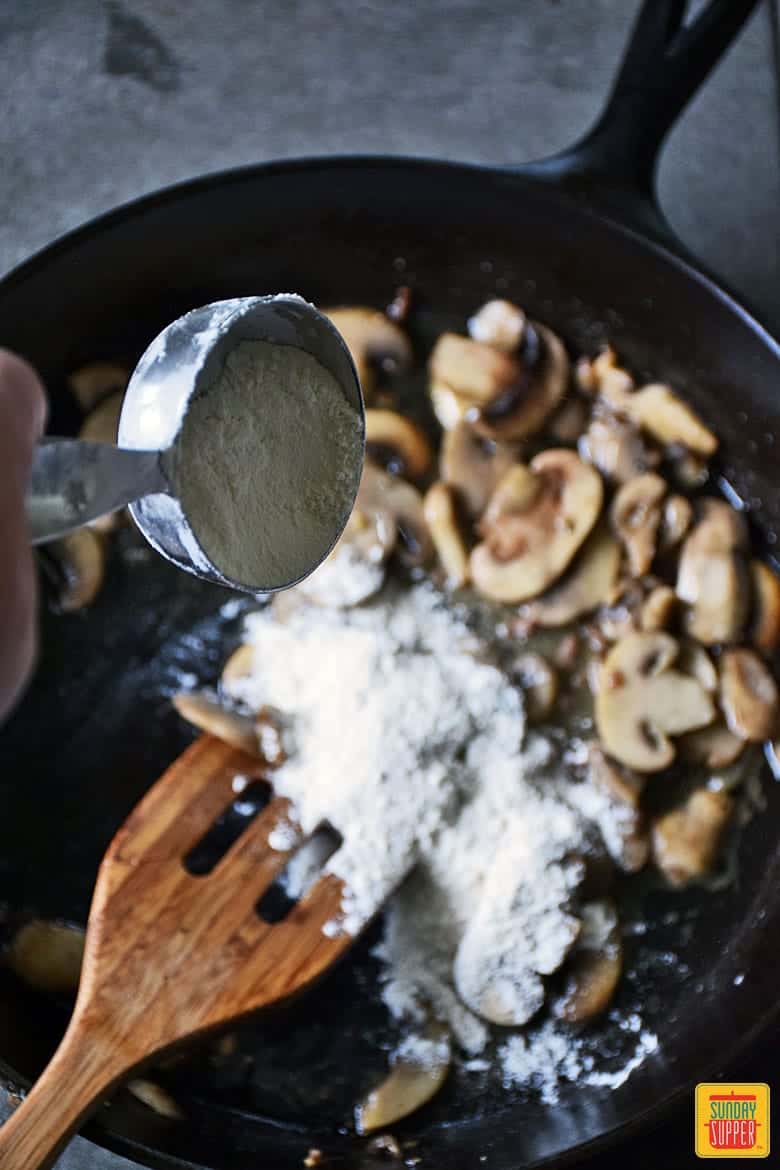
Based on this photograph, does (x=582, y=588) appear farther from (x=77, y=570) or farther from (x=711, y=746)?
(x=77, y=570)

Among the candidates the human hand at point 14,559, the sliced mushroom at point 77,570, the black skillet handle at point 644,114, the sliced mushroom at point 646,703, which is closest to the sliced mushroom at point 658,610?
the sliced mushroom at point 646,703

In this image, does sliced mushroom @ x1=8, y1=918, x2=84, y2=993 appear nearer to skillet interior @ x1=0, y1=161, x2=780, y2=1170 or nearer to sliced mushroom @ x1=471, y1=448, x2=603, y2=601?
skillet interior @ x1=0, y1=161, x2=780, y2=1170

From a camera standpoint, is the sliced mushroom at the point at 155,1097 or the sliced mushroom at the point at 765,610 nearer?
the sliced mushroom at the point at 155,1097

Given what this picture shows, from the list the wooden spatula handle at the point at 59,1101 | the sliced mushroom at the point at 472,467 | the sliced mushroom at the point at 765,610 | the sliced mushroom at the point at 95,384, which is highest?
the sliced mushroom at the point at 95,384

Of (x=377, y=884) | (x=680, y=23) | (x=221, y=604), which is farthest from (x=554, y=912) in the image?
(x=680, y=23)

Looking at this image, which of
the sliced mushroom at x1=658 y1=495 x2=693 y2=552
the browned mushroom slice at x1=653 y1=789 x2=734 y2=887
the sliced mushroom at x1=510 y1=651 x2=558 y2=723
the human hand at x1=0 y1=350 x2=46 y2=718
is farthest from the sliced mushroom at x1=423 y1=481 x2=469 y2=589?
the human hand at x1=0 y1=350 x2=46 y2=718

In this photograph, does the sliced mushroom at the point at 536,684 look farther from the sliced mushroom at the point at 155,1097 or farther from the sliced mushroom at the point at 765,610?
the sliced mushroom at the point at 155,1097

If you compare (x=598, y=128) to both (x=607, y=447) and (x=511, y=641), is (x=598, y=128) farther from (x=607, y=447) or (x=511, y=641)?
(x=511, y=641)
